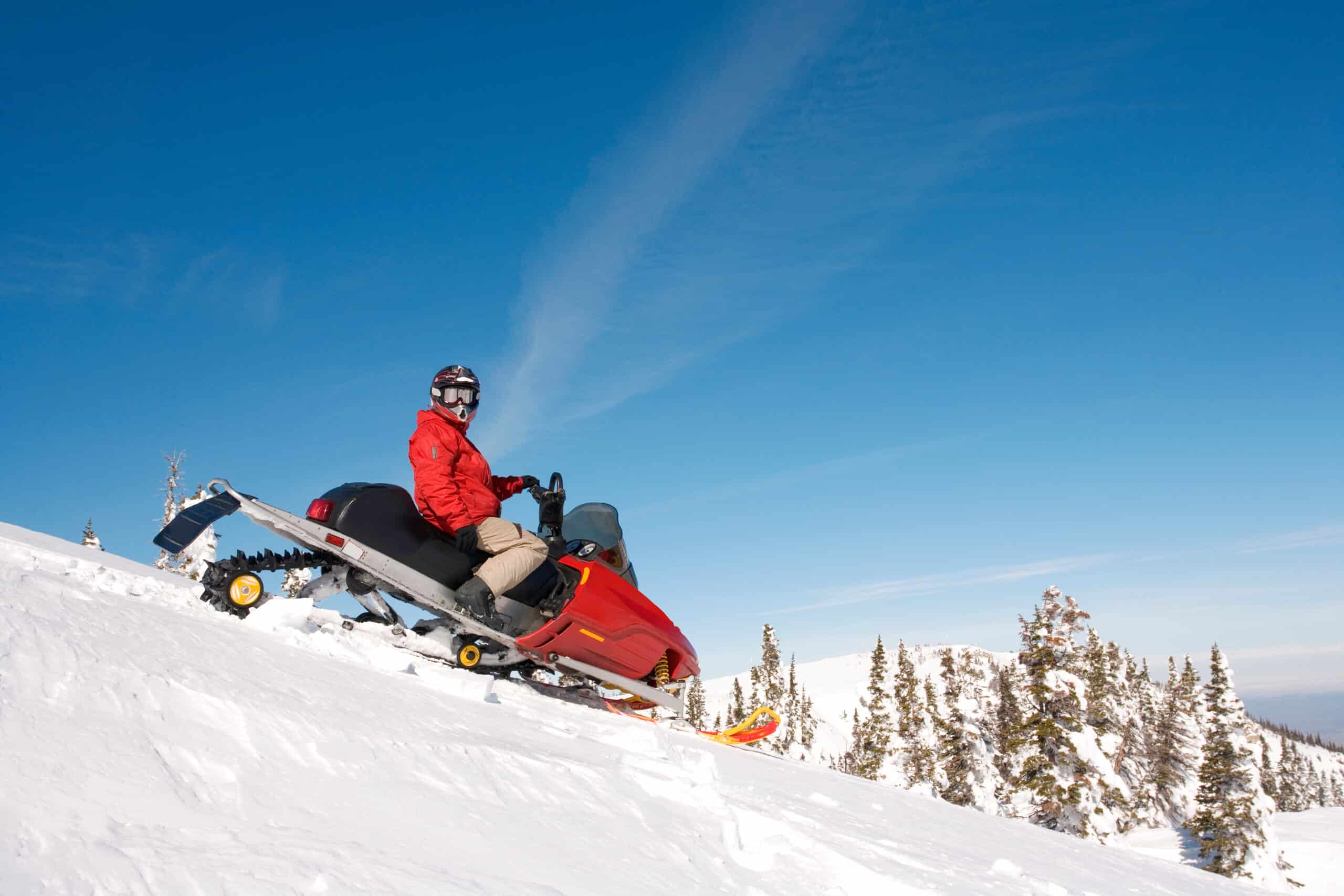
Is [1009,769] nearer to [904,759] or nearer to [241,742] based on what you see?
[904,759]

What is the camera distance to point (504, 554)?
287 inches

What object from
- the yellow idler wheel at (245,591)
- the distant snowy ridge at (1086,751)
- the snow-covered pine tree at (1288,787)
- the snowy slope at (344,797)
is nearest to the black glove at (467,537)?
the yellow idler wheel at (245,591)

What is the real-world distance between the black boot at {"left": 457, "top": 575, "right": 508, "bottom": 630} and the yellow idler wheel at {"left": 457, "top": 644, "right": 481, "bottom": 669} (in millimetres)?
346

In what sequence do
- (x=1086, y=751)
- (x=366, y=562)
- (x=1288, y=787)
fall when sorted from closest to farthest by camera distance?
(x=366, y=562), (x=1086, y=751), (x=1288, y=787)

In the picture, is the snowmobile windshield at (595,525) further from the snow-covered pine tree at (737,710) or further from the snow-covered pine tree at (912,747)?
the snow-covered pine tree at (737,710)

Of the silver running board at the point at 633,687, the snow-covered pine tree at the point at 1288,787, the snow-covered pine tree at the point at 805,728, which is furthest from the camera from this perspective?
the snow-covered pine tree at the point at 1288,787

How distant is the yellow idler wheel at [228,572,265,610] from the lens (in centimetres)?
593

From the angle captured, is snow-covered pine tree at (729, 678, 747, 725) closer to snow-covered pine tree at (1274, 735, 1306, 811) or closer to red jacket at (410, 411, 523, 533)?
snow-covered pine tree at (1274, 735, 1306, 811)

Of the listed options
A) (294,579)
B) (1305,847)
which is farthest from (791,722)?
(294,579)

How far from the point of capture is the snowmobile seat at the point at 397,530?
6703mm

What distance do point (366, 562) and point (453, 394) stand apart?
5.59 ft

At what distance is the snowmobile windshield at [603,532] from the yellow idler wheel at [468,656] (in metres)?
1.62

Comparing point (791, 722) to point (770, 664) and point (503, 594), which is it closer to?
point (770, 664)

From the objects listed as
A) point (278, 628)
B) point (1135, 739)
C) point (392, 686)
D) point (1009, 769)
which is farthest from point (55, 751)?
point (1135, 739)
